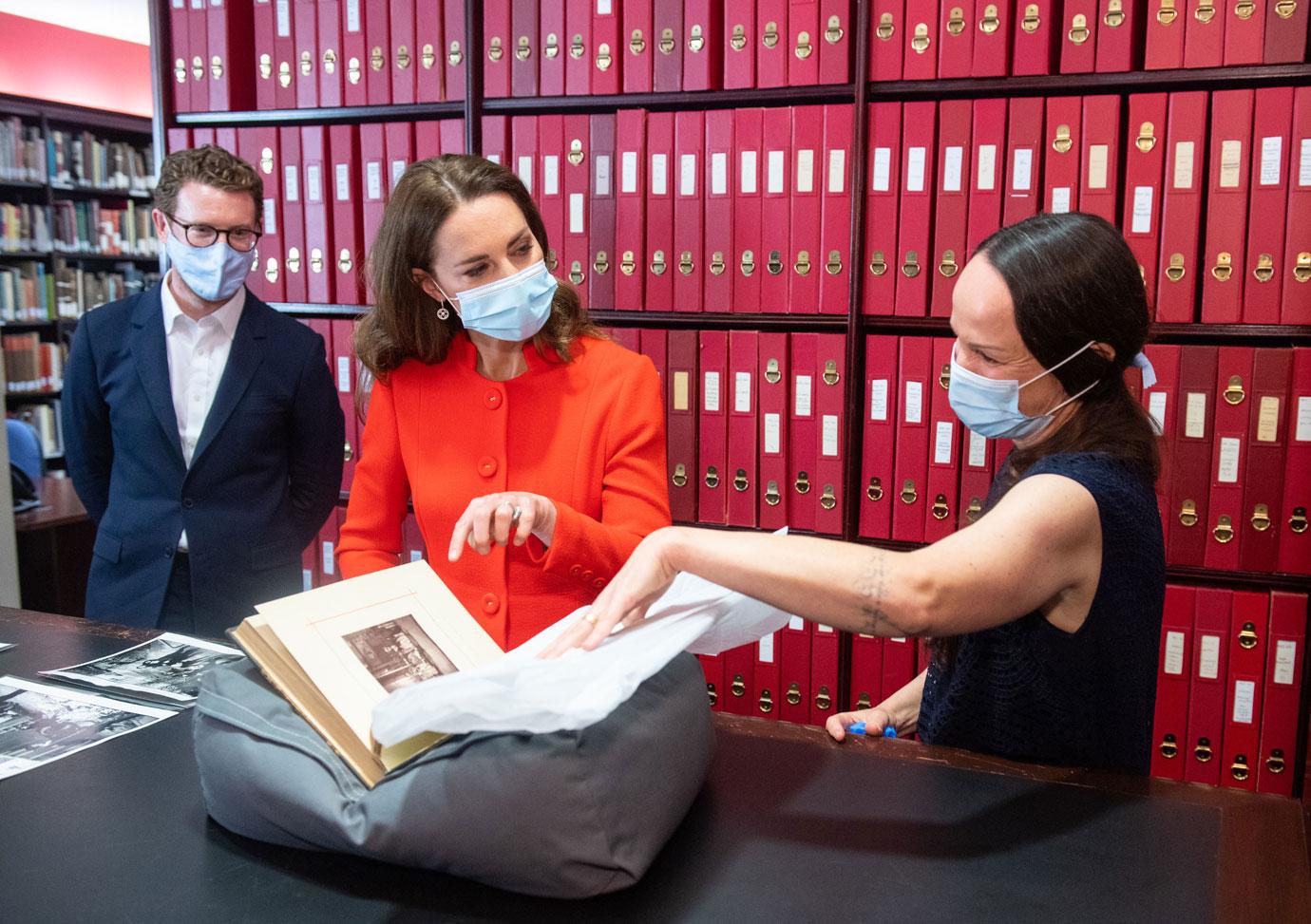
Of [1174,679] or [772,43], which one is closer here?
[1174,679]

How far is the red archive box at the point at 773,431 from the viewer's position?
2.48m

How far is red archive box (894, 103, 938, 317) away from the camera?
2.31 m

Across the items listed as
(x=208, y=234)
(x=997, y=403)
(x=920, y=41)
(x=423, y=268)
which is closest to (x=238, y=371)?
(x=208, y=234)

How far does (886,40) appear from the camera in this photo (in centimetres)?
232

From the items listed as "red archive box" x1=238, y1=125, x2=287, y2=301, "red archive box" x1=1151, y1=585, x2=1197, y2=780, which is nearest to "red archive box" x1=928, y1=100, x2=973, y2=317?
"red archive box" x1=1151, y1=585, x2=1197, y2=780

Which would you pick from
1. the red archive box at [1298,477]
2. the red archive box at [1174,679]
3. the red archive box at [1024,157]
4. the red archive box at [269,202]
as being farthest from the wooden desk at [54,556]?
the red archive box at [1298,477]

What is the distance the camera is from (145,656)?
135cm

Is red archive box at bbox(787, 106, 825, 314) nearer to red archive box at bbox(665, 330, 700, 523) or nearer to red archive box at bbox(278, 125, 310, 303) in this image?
red archive box at bbox(665, 330, 700, 523)

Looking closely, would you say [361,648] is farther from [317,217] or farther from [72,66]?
[72,66]

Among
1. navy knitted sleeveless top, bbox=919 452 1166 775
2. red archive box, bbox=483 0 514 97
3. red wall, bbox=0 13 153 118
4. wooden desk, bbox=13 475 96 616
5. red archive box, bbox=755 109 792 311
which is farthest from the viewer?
red wall, bbox=0 13 153 118

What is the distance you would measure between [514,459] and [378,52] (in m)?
1.71

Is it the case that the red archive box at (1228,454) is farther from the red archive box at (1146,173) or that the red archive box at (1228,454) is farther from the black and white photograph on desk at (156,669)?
the black and white photograph on desk at (156,669)

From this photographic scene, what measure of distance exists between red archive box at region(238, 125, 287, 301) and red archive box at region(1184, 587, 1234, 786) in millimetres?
2460

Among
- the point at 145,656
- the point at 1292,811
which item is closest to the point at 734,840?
the point at 1292,811
